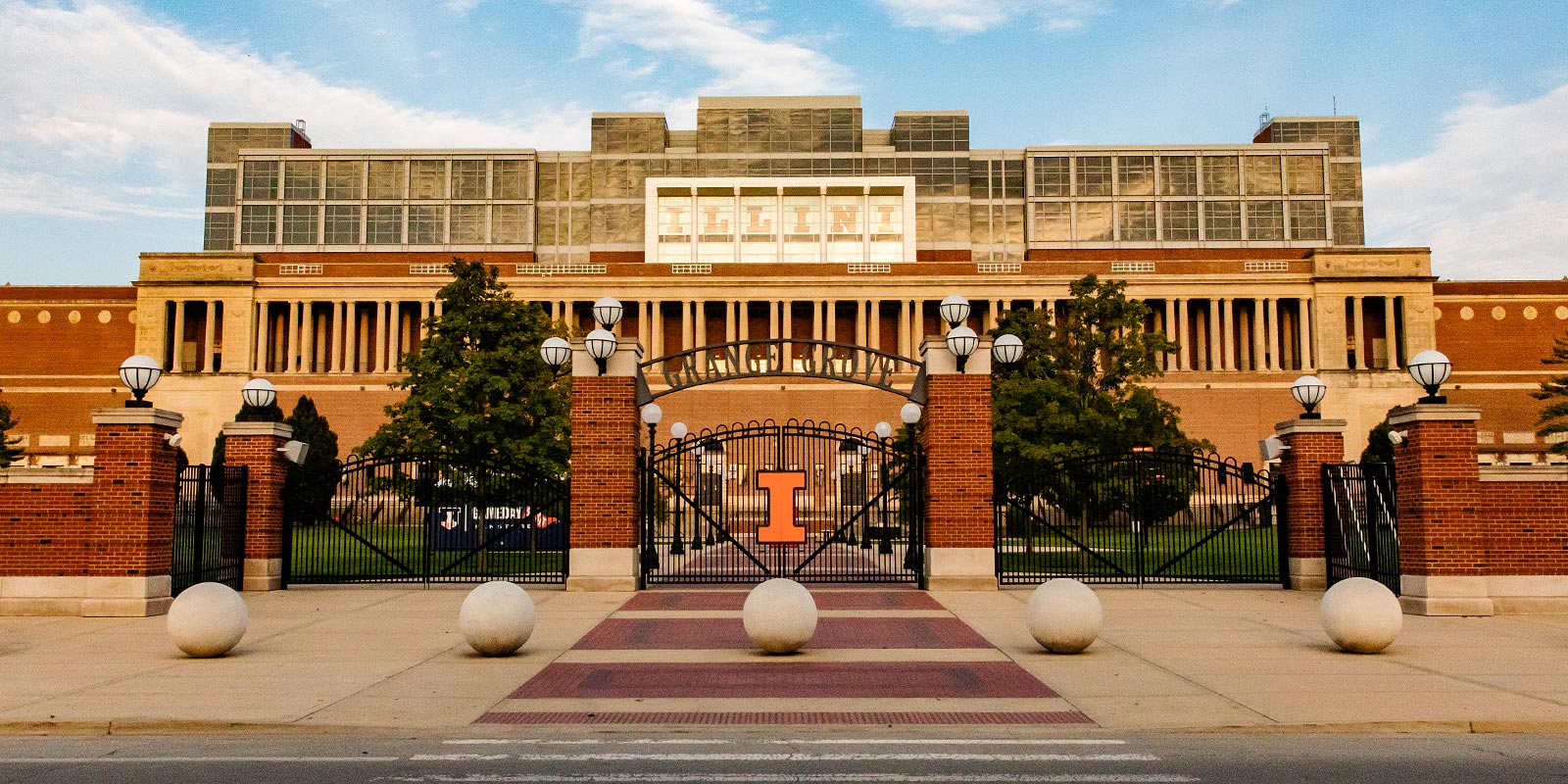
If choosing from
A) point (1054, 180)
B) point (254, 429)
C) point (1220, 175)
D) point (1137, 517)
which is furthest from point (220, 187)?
point (1137, 517)

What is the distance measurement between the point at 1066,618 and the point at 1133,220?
276 feet

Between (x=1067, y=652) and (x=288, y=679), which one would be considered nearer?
(x=288, y=679)

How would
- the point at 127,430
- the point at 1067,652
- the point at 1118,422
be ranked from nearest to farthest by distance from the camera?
the point at 1067,652
the point at 127,430
the point at 1118,422

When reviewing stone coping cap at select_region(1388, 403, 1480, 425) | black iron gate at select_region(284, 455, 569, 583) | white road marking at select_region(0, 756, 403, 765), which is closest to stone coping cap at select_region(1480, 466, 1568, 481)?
stone coping cap at select_region(1388, 403, 1480, 425)

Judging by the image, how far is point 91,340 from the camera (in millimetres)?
81875

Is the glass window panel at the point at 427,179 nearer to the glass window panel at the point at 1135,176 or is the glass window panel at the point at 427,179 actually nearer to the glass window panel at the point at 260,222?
the glass window panel at the point at 260,222

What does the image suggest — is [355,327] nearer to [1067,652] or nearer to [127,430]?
[127,430]

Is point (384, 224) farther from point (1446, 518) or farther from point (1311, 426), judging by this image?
point (1446, 518)

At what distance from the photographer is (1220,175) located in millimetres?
92688

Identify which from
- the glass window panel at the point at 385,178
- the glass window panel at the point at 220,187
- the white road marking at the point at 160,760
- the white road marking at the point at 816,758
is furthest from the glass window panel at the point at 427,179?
the white road marking at the point at 816,758

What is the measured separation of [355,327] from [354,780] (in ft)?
268

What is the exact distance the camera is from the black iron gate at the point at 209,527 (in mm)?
18781

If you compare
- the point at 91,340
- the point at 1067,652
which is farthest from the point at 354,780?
the point at 91,340

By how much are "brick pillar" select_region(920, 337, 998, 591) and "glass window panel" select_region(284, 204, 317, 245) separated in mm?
82608
